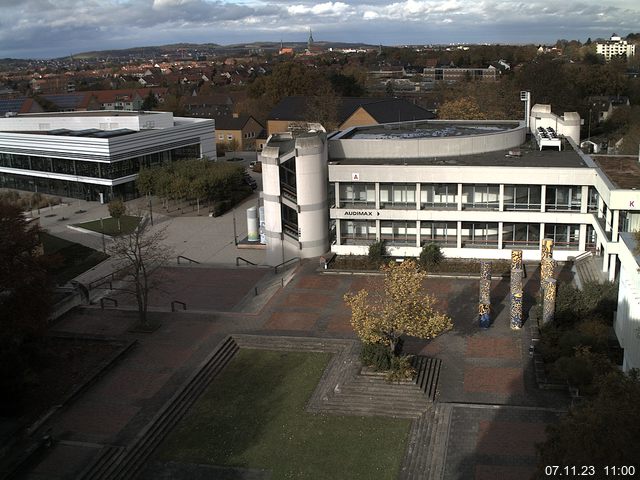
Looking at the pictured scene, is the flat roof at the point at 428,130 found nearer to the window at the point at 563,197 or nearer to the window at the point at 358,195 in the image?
the window at the point at 358,195

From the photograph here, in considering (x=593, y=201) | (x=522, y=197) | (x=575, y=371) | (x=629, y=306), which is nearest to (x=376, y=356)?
(x=575, y=371)

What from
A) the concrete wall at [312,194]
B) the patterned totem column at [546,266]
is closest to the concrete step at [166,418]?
the concrete wall at [312,194]

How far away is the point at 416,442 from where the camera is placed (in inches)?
896

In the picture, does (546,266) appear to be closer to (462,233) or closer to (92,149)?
(462,233)

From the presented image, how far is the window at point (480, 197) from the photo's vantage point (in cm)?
4066

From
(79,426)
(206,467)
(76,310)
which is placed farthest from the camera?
(76,310)

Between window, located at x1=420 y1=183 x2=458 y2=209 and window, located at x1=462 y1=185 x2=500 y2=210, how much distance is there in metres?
0.61

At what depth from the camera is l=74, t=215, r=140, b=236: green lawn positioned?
176 feet

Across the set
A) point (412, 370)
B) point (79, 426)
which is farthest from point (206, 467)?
point (412, 370)

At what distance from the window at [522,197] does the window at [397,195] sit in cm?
560

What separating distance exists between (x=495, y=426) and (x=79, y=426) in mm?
14722

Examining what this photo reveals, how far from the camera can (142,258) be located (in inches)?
1441

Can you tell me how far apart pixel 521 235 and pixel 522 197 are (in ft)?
7.66

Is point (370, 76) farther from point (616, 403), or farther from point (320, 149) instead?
point (616, 403)
